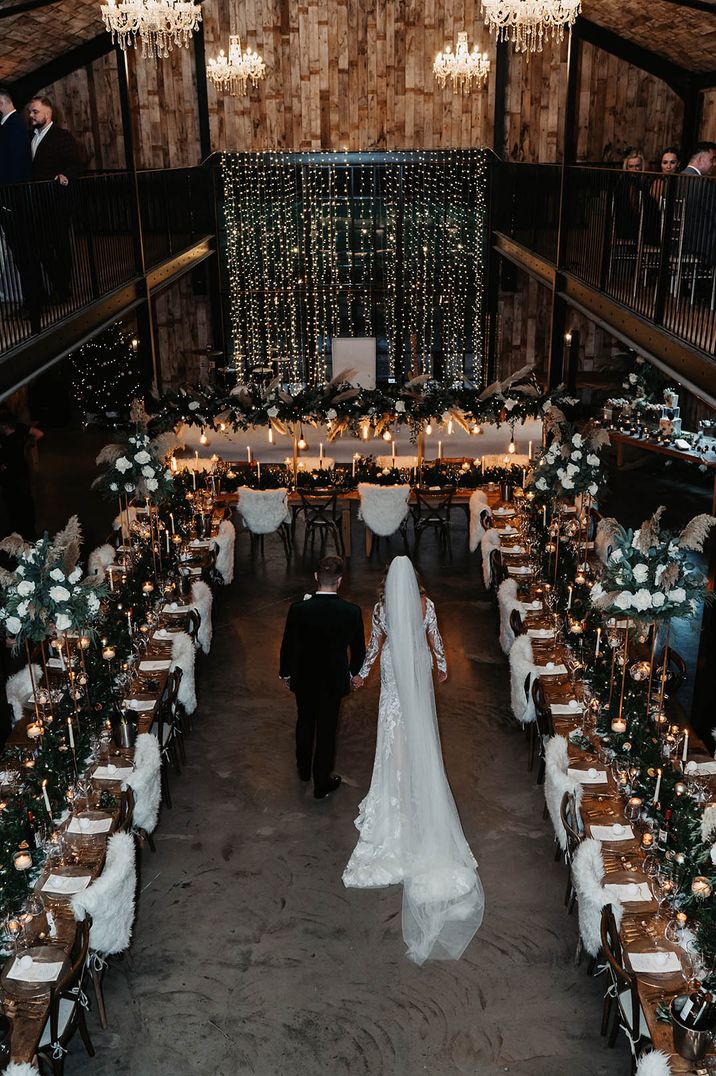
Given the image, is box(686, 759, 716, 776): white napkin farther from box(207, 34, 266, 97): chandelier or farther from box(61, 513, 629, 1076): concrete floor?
box(207, 34, 266, 97): chandelier

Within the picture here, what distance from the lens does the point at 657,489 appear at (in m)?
15.7

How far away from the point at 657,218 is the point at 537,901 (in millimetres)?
8030

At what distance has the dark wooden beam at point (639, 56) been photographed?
51.9 feet

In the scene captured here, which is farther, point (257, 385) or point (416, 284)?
point (416, 284)

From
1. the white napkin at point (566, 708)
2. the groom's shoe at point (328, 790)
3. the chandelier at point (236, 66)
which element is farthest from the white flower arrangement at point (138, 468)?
the chandelier at point (236, 66)

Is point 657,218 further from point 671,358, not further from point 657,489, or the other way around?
point 657,489

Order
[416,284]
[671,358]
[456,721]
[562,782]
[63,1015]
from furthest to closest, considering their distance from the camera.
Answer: [416,284] → [456,721] → [671,358] → [562,782] → [63,1015]

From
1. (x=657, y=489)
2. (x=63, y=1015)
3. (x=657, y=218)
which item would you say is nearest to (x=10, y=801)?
(x=63, y=1015)

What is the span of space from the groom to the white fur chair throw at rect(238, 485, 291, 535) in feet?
16.4

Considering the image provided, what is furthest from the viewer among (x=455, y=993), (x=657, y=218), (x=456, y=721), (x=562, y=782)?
(x=657, y=218)

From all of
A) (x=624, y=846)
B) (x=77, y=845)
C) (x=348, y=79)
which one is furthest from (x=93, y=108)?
(x=624, y=846)

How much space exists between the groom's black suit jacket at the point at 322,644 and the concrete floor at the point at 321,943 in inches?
46.1

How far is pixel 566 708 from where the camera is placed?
7.80 metres

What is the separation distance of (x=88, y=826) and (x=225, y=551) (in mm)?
5463
